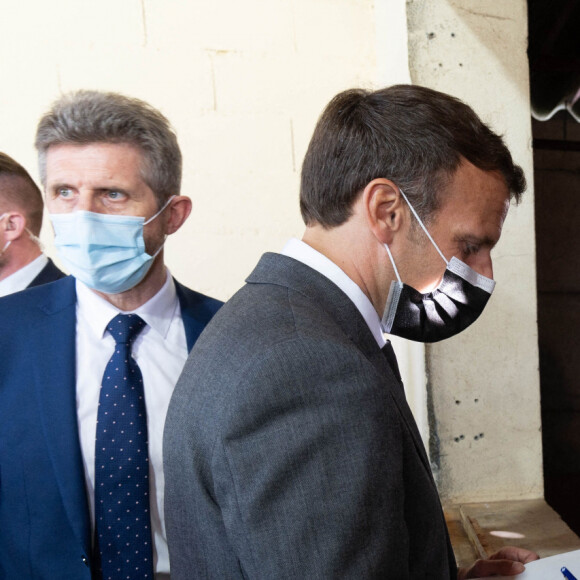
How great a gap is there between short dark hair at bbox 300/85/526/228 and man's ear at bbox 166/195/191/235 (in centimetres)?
60

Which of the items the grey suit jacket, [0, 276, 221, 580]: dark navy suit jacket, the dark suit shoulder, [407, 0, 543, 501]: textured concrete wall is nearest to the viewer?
the grey suit jacket

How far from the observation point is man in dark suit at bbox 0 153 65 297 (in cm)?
174

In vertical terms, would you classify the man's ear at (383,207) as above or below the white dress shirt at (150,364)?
above

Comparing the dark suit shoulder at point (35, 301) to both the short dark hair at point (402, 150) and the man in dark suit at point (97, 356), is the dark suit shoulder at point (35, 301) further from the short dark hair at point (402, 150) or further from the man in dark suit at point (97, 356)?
the short dark hair at point (402, 150)

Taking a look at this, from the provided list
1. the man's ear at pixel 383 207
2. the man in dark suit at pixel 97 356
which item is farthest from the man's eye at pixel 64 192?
A: the man's ear at pixel 383 207

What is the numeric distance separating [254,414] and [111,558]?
0.71m

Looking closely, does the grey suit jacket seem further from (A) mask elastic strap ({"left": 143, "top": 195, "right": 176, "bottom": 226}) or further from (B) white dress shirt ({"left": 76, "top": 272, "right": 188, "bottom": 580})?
(A) mask elastic strap ({"left": 143, "top": 195, "right": 176, "bottom": 226})

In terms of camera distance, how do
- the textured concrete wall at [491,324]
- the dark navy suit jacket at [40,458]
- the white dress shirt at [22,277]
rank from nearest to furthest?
the dark navy suit jacket at [40,458] → the white dress shirt at [22,277] → the textured concrete wall at [491,324]

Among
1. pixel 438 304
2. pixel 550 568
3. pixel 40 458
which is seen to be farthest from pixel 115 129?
pixel 550 568

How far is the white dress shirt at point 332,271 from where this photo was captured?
0.90m

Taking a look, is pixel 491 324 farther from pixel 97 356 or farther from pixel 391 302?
pixel 97 356

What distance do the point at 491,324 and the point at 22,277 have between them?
1414 millimetres

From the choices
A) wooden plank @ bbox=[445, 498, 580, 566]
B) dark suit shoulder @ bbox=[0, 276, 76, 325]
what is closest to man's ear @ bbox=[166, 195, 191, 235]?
dark suit shoulder @ bbox=[0, 276, 76, 325]

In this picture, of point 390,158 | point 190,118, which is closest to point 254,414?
point 390,158
